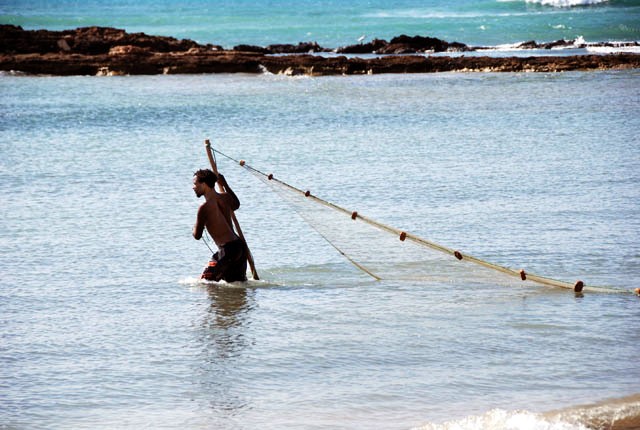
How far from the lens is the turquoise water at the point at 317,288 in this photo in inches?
290

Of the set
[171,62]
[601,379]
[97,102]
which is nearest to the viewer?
[601,379]

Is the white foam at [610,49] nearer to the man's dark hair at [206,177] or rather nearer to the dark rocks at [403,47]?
the dark rocks at [403,47]

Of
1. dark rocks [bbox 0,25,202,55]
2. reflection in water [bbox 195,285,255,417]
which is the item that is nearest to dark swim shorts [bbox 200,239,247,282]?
reflection in water [bbox 195,285,255,417]

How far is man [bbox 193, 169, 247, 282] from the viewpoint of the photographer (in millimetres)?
9672

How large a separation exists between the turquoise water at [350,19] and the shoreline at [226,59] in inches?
478

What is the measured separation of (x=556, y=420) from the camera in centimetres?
669

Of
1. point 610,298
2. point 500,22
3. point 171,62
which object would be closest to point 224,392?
point 610,298

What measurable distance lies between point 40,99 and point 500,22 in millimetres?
40458

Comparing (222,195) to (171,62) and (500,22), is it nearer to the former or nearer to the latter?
(171,62)

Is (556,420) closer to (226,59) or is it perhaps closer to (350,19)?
(226,59)

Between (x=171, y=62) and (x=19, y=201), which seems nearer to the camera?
(x=19, y=201)

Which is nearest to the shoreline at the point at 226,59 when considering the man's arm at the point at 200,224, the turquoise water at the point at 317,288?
the turquoise water at the point at 317,288

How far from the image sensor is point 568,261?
11.0m

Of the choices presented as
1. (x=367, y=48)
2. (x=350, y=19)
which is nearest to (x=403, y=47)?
(x=367, y=48)
